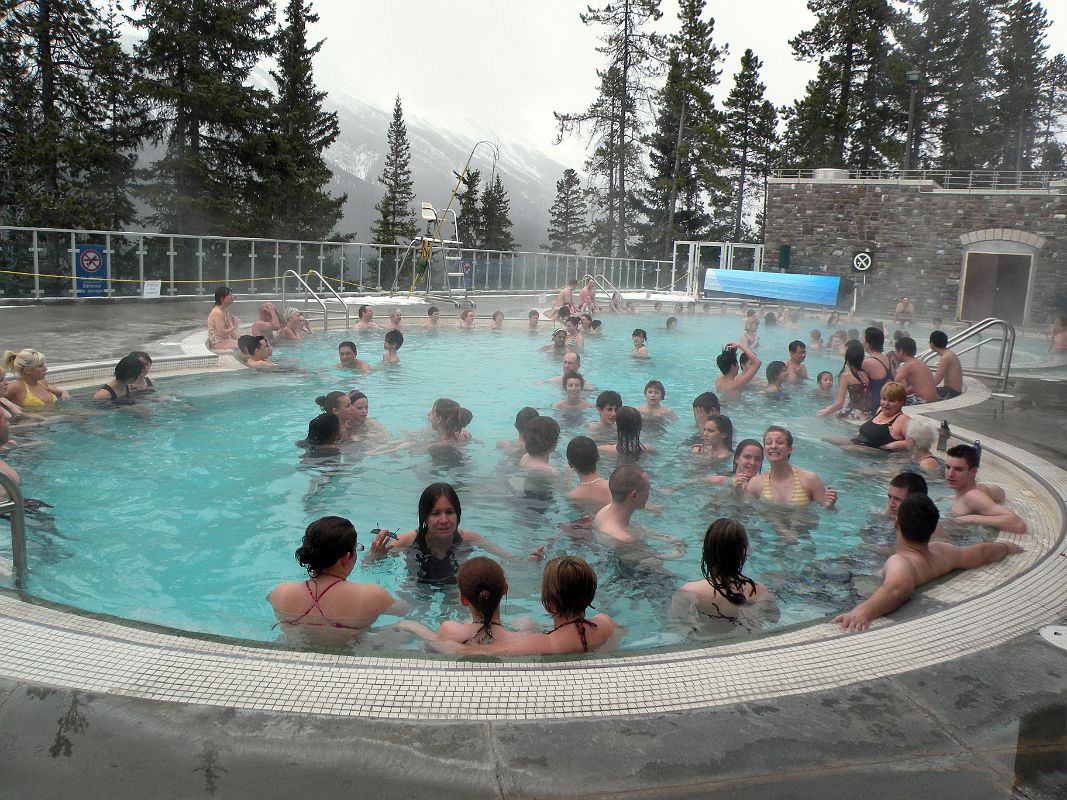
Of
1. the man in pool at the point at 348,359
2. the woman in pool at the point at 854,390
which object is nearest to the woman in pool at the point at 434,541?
the woman in pool at the point at 854,390

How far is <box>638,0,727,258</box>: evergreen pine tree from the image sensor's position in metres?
41.3

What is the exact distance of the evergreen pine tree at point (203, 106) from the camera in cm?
2912

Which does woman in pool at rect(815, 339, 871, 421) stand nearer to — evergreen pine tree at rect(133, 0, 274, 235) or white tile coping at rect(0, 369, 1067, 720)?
white tile coping at rect(0, 369, 1067, 720)

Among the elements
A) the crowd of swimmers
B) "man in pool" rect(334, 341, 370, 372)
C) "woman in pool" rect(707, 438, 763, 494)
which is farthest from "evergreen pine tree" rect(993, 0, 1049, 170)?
"woman in pool" rect(707, 438, 763, 494)

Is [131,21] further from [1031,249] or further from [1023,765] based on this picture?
[1023,765]

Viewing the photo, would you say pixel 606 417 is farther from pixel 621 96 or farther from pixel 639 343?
pixel 621 96

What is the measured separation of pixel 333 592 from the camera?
4.04 m

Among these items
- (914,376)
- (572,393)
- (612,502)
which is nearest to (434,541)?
(612,502)

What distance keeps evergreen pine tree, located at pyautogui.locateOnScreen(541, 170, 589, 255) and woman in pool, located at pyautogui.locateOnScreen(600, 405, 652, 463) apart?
5312 centimetres

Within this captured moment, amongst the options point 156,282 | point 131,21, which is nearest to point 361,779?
point 156,282

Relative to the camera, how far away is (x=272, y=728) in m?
2.78

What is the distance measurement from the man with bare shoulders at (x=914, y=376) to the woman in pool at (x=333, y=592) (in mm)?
7447

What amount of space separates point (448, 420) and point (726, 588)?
13.3 feet

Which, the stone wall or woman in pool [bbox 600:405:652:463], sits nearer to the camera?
woman in pool [bbox 600:405:652:463]
